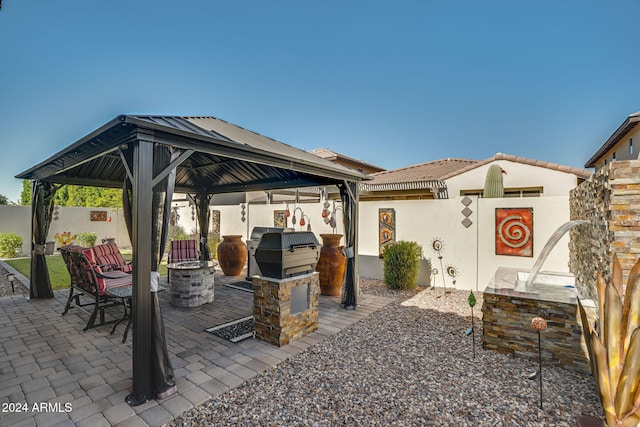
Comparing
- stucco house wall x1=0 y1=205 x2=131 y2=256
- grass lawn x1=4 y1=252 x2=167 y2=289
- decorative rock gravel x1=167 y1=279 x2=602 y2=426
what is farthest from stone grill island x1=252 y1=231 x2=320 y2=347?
stucco house wall x1=0 y1=205 x2=131 y2=256

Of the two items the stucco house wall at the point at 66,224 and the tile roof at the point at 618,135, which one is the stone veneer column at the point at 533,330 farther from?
the stucco house wall at the point at 66,224

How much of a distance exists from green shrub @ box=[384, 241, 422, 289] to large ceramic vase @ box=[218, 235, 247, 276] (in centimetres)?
390

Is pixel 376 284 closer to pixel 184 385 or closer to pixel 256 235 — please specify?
pixel 256 235

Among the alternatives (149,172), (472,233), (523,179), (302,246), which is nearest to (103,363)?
(149,172)

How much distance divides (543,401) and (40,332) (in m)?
6.01

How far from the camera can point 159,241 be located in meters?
2.84

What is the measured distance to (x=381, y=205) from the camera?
25.2 ft

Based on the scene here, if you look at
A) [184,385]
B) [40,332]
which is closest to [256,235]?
[40,332]

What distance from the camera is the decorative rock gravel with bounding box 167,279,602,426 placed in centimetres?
233

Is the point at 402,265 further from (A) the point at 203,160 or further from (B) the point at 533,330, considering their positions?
(A) the point at 203,160

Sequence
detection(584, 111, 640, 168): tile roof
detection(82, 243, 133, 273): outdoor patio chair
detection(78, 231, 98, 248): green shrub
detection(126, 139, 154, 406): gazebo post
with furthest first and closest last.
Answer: detection(78, 231, 98, 248): green shrub → detection(584, 111, 640, 168): tile roof → detection(82, 243, 133, 273): outdoor patio chair → detection(126, 139, 154, 406): gazebo post

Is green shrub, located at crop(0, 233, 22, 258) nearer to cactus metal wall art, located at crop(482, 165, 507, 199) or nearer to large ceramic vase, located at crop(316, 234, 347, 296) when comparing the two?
large ceramic vase, located at crop(316, 234, 347, 296)

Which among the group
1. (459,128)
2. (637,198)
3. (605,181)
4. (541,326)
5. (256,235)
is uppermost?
(459,128)

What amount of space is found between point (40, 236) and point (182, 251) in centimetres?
254
